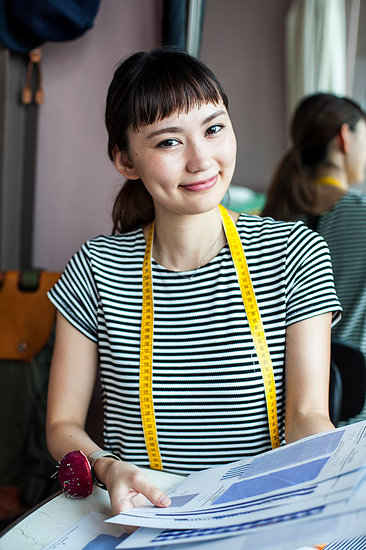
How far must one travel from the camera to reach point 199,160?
1.26 m

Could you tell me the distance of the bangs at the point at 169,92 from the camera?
50.0 inches

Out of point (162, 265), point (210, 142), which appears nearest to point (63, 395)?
point (162, 265)

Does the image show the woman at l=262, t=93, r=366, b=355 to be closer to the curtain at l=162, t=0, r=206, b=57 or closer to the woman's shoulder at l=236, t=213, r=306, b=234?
the curtain at l=162, t=0, r=206, b=57

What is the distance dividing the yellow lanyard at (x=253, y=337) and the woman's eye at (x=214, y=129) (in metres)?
0.23

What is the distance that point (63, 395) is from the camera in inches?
55.1

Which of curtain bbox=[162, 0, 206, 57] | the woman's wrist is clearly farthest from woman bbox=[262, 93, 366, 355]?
the woman's wrist

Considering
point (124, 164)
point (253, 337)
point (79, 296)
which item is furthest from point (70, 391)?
point (124, 164)

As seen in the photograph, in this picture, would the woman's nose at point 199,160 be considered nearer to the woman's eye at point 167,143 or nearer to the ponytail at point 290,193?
the woman's eye at point 167,143

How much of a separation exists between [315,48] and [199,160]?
1468mm

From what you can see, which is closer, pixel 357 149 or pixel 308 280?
pixel 308 280

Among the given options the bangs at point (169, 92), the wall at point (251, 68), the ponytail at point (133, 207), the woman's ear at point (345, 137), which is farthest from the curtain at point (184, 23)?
the bangs at point (169, 92)

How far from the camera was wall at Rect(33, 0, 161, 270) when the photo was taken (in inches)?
87.9

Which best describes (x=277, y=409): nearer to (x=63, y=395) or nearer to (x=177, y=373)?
(x=177, y=373)

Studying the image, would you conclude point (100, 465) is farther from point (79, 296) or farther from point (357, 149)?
point (357, 149)
